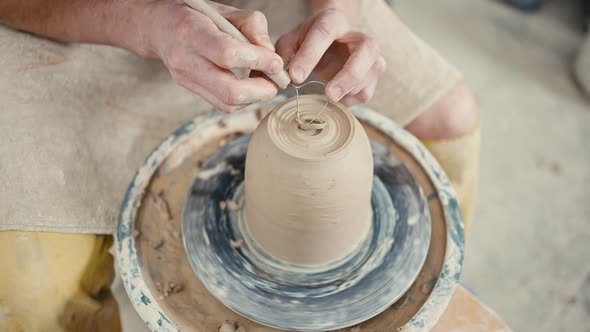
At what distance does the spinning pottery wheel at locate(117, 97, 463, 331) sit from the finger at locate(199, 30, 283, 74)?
0.42 m

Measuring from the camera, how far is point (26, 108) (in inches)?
51.9

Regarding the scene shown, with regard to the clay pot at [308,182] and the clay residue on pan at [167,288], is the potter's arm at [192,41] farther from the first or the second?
the clay residue on pan at [167,288]

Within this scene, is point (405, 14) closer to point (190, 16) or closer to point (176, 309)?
point (190, 16)

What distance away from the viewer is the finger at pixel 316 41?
3.55 ft

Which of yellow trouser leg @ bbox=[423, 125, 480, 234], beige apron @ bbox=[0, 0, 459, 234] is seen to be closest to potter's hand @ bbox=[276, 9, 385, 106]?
beige apron @ bbox=[0, 0, 459, 234]

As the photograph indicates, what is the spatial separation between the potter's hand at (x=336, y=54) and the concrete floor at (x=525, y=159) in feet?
2.56

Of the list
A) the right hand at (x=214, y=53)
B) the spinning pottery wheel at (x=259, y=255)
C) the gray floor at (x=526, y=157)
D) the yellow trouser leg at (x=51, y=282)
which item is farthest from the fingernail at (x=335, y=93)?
the gray floor at (x=526, y=157)

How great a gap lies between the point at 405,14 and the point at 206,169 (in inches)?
88.9

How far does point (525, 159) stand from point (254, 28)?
1.86m

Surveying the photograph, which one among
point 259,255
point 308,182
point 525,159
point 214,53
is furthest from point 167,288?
point 525,159

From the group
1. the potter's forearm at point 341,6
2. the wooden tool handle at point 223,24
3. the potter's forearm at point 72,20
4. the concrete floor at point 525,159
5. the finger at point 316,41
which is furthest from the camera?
the concrete floor at point 525,159

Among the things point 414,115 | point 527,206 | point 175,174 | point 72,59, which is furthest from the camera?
point 527,206

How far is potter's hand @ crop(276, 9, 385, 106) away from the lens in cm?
110

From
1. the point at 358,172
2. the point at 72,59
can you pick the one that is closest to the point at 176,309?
the point at 358,172
